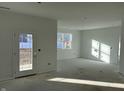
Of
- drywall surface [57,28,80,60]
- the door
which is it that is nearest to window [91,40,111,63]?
drywall surface [57,28,80,60]

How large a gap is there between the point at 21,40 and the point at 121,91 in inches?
154

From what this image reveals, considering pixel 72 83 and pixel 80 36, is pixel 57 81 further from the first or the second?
pixel 80 36

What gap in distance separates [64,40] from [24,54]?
5.22m

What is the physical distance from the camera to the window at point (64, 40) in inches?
374

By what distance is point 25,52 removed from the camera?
5051 millimetres

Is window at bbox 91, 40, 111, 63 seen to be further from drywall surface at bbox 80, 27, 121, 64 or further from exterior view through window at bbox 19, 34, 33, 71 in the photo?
exterior view through window at bbox 19, 34, 33, 71

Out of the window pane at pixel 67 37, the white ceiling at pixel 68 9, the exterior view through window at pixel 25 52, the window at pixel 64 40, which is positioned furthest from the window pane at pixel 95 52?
the exterior view through window at pixel 25 52

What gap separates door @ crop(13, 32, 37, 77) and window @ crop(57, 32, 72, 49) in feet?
14.1

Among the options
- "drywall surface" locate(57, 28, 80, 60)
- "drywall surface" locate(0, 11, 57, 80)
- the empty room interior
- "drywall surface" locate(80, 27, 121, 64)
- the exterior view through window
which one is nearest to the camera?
the empty room interior

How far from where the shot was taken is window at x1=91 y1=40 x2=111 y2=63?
8531 mm

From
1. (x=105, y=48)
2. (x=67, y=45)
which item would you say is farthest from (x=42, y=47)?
(x=105, y=48)

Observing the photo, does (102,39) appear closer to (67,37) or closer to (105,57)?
(105,57)

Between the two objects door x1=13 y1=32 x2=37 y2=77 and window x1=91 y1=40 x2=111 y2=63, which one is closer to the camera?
door x1=13 y1=32 x2=37 y2=77

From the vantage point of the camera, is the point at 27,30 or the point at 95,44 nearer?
the point at 27,30
